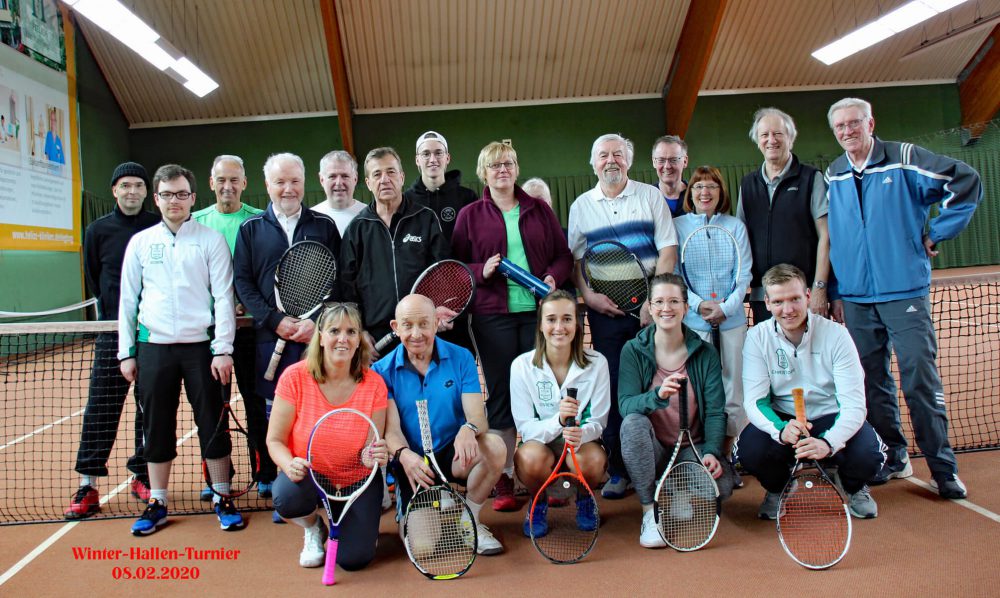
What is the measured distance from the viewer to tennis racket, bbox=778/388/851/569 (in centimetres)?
286

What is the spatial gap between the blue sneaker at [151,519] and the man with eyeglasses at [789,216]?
364 centimetres

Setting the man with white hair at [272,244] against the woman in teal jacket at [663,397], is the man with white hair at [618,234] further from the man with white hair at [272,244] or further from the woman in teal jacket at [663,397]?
the man with white hair at [272,244]

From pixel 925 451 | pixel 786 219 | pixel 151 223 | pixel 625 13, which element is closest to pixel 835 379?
pixel 925 451

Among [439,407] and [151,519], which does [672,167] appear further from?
[151,519]

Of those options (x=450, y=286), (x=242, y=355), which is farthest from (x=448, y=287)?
(x=242, y=355)

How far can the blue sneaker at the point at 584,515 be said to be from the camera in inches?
129

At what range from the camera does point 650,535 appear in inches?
124

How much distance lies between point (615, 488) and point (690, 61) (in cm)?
1269

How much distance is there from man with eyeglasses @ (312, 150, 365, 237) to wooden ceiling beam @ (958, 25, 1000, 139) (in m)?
17.5

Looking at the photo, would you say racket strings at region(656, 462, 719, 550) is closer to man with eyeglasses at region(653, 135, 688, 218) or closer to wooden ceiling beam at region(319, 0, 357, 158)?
man with eyeglasses at region(653, 135, 688, 218)

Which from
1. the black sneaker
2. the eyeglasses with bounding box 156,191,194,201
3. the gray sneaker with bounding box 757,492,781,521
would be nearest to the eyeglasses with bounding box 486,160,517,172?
the eyeglasses with bounding box 156,191,194,201

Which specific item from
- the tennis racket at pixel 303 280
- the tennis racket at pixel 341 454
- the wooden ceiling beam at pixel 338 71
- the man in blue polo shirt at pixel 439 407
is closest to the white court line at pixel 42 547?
the tennis racket at pixel 303 280

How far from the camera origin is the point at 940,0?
12344mm

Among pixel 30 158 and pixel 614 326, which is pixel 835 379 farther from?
pixel 30 158
